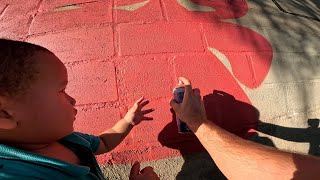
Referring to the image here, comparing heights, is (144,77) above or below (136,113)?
above

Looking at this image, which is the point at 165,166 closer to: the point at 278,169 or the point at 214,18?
the point at 278,169

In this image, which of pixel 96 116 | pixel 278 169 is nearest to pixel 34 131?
pixel 96 116

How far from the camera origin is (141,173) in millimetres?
2227

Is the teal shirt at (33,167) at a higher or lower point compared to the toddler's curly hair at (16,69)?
lower

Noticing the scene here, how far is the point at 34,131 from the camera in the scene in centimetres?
176

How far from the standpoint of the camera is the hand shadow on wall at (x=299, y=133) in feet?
8.48

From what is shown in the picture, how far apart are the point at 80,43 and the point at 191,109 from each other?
2.67ft

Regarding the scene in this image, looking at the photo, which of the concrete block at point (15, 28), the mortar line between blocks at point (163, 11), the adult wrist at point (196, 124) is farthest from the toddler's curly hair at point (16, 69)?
the mortar line between blocks at point (163, 11)

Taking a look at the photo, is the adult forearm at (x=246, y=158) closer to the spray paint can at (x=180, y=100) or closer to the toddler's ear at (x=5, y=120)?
the spray paint can at (x=180, y=100)

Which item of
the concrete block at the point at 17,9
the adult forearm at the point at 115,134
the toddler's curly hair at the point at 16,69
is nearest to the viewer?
the toddler's curly hair at the point at 16,69

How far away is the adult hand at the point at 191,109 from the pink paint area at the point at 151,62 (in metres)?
0.14

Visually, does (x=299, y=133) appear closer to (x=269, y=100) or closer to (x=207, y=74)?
(x=269, y=100)

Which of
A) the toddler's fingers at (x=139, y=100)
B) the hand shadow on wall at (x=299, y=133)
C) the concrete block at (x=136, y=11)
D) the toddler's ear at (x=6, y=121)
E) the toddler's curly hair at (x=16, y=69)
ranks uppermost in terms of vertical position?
the toddler's curly hair at (x=16, y=69)

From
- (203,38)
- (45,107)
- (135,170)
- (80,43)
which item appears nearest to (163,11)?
(203,38)
